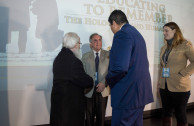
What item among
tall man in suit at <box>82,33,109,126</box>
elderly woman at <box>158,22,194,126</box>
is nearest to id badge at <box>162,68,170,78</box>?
elderly woman at <box>158,22,194,126</box>

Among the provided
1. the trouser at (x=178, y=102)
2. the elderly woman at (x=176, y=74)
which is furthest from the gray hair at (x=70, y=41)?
the trouser at (x=178, y=102)

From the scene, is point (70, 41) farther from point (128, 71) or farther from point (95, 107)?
point (95, 107)

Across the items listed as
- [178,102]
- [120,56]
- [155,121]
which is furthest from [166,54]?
[155,121]

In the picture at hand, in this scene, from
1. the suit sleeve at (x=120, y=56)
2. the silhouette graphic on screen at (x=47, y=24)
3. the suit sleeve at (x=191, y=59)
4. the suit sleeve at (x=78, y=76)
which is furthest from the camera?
the silhouette graphic on screen at (x=47, y=24)

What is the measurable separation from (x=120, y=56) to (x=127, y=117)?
20.2 inches

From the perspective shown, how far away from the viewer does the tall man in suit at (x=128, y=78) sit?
1425 mm

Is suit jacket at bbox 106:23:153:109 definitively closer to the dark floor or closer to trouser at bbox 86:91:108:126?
trouser at bbox 86:91:108:126

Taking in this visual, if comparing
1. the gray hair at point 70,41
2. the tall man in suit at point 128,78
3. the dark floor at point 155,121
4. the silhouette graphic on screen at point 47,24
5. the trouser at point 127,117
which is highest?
the silhouette graphic on screen at point 47,24

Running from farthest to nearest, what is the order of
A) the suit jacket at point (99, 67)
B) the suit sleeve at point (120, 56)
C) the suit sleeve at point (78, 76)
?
the suit jacket at point (99, 67) < the suit sleeve at point (78, 76) < the suit sleeve at point (120, 56)

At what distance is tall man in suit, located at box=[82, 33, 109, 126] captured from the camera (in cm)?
251

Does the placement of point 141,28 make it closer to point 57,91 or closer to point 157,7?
point 157,7

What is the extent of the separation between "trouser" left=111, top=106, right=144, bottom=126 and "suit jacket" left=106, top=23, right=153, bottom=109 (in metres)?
0.04

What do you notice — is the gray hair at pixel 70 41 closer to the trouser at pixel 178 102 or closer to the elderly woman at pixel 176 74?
the elderly woman at pixel 176 74

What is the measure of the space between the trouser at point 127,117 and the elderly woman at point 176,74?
93 cm
